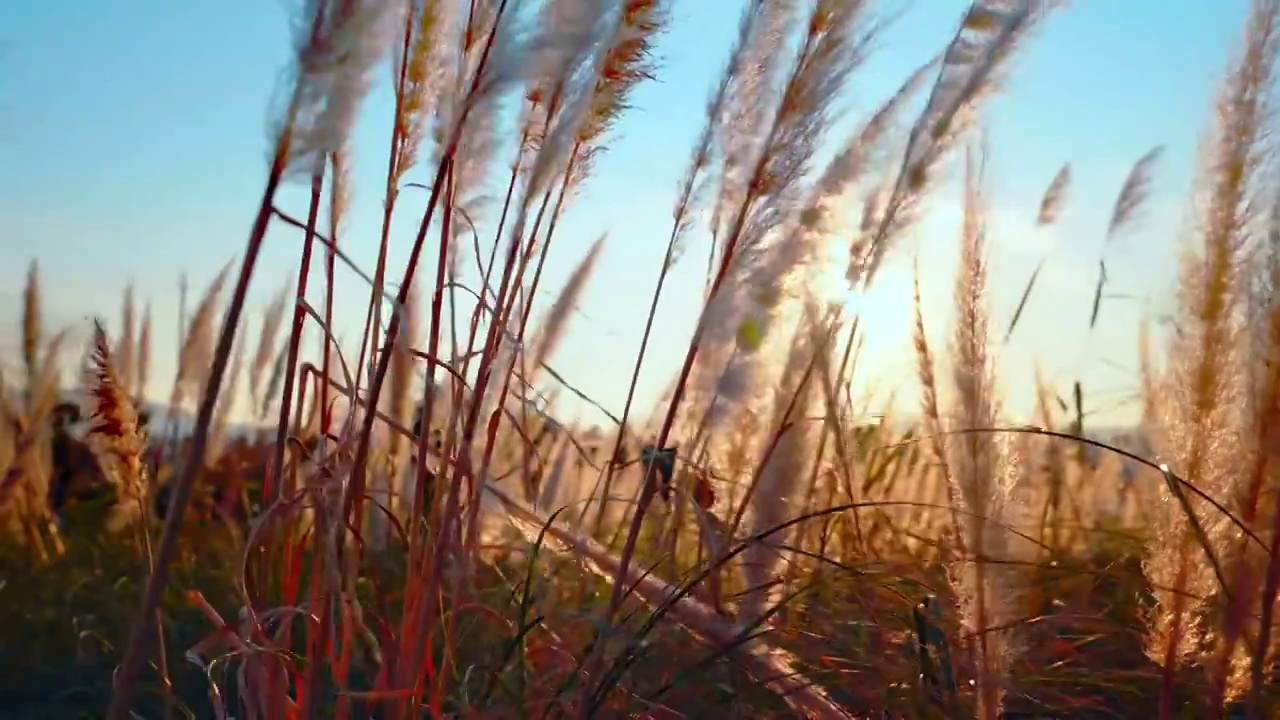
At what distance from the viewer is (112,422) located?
132cm

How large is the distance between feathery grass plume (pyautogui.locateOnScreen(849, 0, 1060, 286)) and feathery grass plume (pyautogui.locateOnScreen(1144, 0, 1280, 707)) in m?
0.21

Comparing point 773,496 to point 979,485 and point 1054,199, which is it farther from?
point 1054,199

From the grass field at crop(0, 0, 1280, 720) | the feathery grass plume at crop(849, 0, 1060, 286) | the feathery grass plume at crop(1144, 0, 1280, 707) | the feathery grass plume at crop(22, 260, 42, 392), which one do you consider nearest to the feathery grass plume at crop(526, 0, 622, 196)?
the grass field at crop(0, 0, 1280, 720)

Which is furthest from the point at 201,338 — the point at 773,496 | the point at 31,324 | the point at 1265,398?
the point at 1265,398

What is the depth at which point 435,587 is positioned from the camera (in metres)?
1.28

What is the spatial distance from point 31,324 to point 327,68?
1384 millimetres

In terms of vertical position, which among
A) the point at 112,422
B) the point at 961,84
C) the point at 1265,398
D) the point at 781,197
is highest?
the point at 961,84

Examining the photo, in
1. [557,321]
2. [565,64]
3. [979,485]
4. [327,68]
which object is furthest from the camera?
[557,321]

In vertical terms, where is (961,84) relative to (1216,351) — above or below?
above

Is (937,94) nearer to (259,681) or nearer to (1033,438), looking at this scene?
(1033,438)

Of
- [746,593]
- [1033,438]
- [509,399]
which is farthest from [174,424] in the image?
[1033,438]

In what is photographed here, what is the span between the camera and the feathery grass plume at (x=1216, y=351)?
1.27 m

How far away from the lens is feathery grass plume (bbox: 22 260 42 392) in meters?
2.10

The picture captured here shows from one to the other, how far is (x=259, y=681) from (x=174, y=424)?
1042 millimetres
